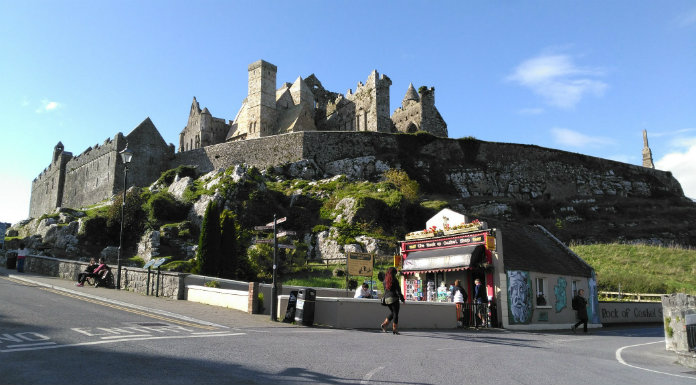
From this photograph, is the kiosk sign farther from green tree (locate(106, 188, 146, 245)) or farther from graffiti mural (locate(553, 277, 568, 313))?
green tree (locate(106, 188, 146, 245))

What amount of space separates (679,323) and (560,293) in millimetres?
9750

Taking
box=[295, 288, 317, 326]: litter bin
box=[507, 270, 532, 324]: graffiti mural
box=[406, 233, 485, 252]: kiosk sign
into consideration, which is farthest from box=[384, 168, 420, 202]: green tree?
box=[295, 288, 317, 326]: litter bin

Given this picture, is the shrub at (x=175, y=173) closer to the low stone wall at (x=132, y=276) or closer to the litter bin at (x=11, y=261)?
the litter bin at (x=11, y=261)

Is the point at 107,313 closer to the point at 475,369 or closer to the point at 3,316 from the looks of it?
the point at 3,316

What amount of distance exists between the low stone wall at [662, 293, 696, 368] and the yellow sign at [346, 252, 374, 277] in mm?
10273

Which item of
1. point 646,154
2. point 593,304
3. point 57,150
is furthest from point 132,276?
point 646,154

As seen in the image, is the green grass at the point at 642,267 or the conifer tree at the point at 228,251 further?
the green grass at the point at 642,267

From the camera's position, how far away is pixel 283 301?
1473cm

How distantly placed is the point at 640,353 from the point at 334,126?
6181cm

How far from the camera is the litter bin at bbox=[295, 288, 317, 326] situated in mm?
13617

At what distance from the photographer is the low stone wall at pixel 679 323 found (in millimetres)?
10258

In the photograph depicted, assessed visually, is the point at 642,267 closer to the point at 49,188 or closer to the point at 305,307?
the point at 305,307

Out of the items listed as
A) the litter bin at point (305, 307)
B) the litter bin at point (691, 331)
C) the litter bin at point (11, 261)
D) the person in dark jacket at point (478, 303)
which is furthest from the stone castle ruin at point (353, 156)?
the litter bin at point (691, 331)

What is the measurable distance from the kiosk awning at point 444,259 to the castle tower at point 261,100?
4847cm
